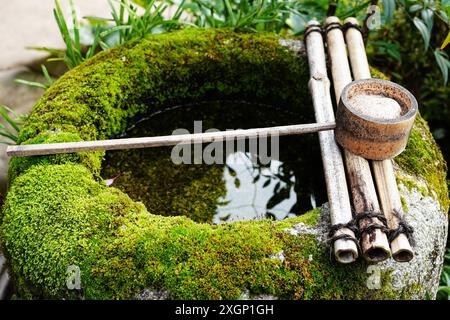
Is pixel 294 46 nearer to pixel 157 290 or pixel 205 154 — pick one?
pixel 205 154

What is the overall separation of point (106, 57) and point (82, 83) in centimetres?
27

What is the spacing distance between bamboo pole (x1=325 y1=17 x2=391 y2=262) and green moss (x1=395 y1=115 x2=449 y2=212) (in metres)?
0.23

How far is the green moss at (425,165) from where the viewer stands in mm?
2535

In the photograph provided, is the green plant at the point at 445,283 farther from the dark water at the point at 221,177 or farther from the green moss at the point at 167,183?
the green moss at the point at 167,183

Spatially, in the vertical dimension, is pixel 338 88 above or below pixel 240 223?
above

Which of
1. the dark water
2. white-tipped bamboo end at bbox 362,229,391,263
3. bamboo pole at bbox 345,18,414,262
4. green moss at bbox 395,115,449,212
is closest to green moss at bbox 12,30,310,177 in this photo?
the dark water

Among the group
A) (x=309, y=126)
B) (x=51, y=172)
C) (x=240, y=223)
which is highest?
(x=309, y=126)

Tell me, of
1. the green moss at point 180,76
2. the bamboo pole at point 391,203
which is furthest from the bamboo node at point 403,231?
the green moss at point 180,76

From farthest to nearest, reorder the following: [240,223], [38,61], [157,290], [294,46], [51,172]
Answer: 1. [38,61]
2. [294,46]
3. [51,172]
4. [240,223]
5. [157,290]

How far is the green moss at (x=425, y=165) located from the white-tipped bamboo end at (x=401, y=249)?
0.41 m

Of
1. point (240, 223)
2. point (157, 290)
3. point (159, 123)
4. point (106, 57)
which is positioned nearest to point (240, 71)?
point (159, 123)

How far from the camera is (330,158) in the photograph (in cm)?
254

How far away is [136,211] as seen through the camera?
236 centimetres

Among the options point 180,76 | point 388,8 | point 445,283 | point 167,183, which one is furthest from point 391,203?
point 180,76
